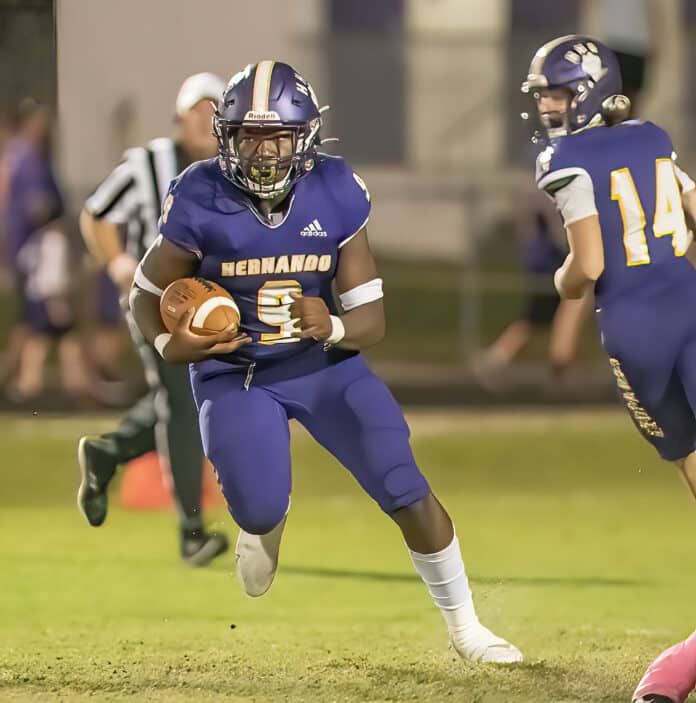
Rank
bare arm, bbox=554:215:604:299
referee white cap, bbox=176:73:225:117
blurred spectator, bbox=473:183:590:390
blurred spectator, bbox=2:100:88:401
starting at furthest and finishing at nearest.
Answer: blurred spectator, bbox=473:183:590:390
blurred spectator, bbox=2:100:88:401
referee white cap, bbox=176:73:225:117
bare arm, bbox=554:215:604:299

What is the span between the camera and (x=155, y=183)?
7172 mm

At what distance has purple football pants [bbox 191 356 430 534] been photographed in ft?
16.5

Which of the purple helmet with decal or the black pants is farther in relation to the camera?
the black pants

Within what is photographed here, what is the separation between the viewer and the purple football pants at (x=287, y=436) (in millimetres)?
5043

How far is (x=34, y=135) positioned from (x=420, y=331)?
4.74m

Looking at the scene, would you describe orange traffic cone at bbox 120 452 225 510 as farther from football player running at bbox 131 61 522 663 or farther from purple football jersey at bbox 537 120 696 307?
purple football jersey at bbox 537 120 696 307

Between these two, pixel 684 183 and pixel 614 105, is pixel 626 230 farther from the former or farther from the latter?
pixel 614 105

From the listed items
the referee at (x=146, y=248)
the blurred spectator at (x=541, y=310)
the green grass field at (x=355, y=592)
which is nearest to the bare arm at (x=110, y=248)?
the referee at (x=146, y=248)

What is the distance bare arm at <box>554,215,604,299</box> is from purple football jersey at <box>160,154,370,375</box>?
606mm

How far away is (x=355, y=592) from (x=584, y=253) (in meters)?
2.35

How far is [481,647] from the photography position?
5.19 m

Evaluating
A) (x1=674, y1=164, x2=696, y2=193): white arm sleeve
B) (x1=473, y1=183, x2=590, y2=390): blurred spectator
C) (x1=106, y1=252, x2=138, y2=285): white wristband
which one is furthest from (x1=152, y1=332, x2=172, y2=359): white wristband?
(x1=473, y1=183, x2=590, y2=390): blurred spectator

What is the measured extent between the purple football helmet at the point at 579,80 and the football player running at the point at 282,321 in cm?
60

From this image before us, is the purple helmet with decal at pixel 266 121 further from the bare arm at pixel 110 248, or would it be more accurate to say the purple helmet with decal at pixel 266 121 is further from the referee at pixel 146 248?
the bare arm at pixel 110 248
